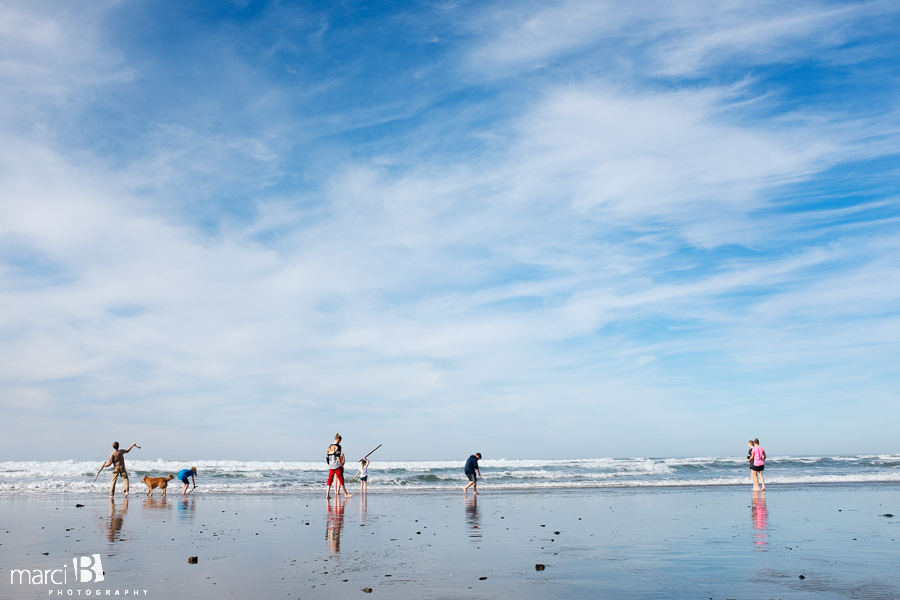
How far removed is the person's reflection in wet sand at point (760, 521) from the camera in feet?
38.8

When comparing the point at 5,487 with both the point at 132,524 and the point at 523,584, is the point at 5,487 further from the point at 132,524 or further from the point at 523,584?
the point at 523,584

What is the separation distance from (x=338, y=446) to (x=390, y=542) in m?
10.5

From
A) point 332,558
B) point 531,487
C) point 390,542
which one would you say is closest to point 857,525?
point 390,542

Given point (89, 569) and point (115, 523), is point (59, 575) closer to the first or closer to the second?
point (89, 569)

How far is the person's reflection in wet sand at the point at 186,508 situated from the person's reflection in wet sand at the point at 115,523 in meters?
1.52

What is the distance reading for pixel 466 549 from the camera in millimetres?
11219

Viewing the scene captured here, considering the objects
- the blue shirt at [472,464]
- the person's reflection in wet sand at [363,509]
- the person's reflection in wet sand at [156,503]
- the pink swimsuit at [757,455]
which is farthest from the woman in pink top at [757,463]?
the person's reflection in wet sand at [156,503]

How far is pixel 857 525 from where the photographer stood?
14586mm

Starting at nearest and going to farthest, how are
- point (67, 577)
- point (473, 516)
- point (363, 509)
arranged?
1. point (67, 577)
2. point (473, 516)
3. point (363, 509)

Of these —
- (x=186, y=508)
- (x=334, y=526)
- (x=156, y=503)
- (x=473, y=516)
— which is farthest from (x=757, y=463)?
(x=156, y=503)

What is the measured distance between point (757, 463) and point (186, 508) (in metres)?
22.8

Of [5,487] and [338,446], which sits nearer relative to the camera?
[338,446]

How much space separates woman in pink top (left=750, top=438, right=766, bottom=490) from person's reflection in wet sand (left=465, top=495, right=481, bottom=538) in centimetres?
1211

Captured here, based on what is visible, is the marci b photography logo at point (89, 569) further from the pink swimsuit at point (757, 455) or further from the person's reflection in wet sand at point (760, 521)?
the pink swimsuit at point (757, 455)
